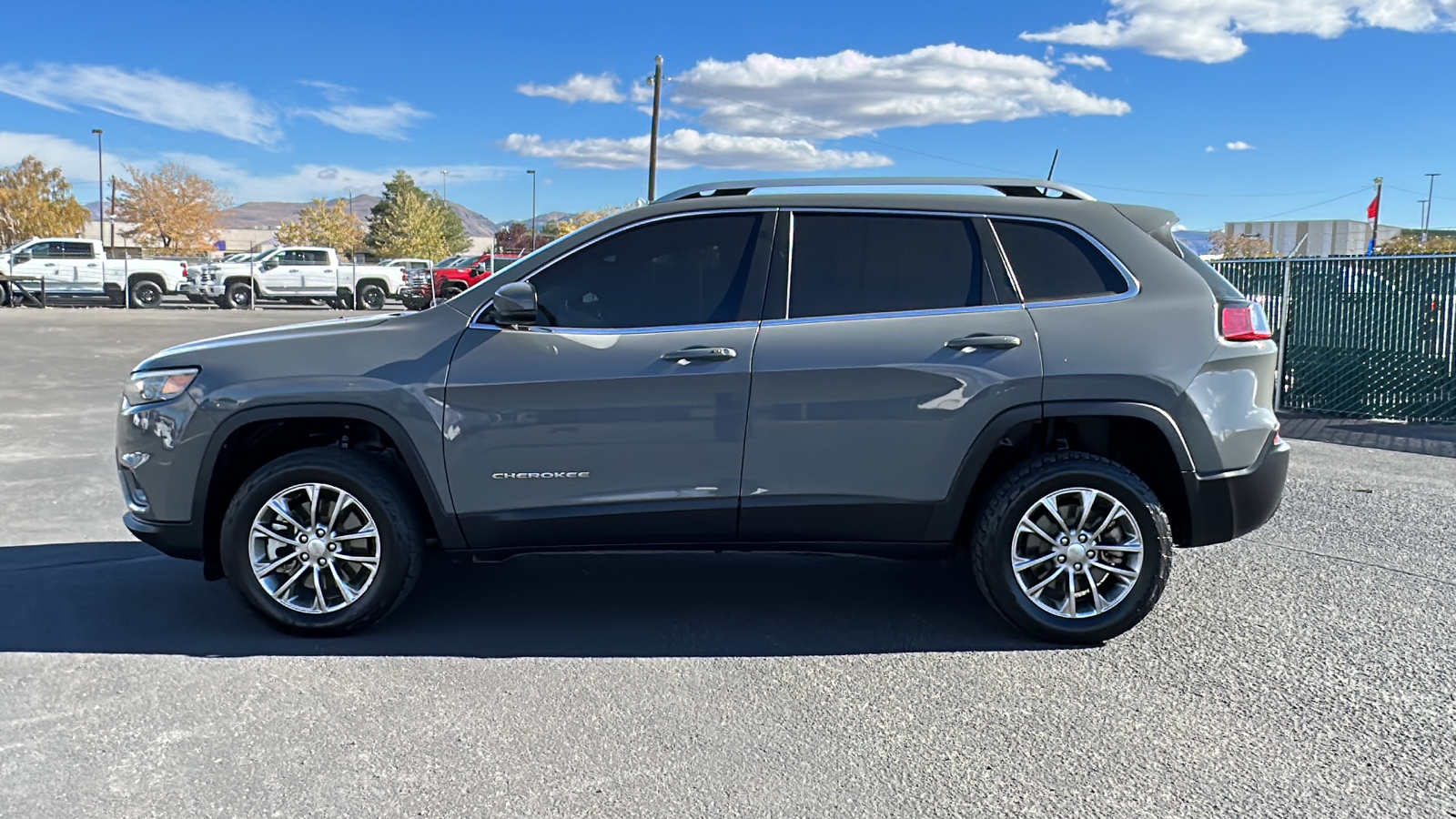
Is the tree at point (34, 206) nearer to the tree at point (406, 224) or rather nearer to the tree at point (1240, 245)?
the tree at point (406, 224)

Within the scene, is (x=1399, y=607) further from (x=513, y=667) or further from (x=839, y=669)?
(x=513, y=667)

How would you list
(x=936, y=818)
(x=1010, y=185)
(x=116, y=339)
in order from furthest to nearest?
(x=116, y=339) < (x=1010, y=185) < (x=936, y=818)

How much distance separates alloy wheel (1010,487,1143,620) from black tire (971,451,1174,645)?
0.07 feet

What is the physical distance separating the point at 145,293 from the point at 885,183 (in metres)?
32.5

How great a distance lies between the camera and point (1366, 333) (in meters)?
11.9

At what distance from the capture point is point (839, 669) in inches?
167

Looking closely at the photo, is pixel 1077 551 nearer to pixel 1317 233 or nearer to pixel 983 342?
pixel 983 342

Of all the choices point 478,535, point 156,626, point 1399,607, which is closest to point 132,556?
point 156,626

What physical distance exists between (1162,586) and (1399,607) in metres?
1.32

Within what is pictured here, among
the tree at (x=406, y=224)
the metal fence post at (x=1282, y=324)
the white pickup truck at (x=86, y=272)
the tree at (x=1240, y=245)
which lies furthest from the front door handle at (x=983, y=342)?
the tree at (x=406, y=224)

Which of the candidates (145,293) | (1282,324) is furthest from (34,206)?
(1282,324)

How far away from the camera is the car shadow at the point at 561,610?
4473mm

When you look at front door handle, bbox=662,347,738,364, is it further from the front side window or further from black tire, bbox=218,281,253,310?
black tire, bbox=218,281,253,310

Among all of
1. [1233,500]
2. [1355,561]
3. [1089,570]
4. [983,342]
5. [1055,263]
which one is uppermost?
[1055,263]
